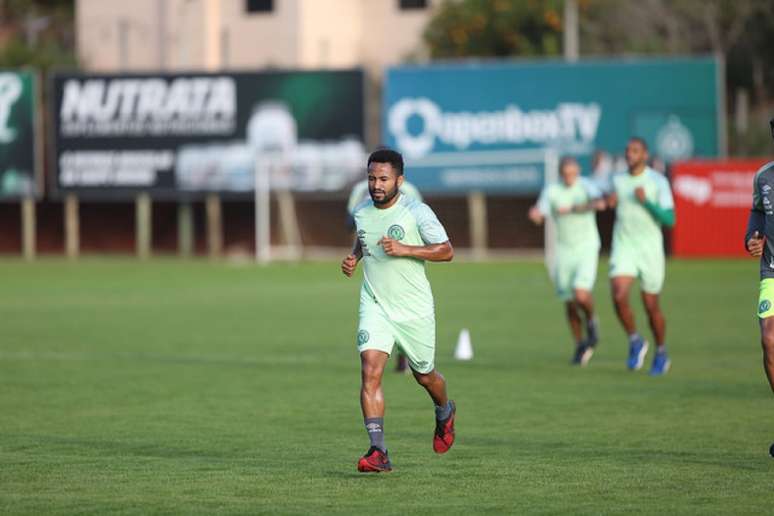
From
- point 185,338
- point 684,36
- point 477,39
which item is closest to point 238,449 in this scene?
point 185,338

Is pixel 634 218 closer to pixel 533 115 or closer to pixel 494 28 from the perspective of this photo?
pixel 533 115

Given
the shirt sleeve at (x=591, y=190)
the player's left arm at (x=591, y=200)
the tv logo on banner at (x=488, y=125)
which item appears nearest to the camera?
the player's left arm at (x=591, y=200)

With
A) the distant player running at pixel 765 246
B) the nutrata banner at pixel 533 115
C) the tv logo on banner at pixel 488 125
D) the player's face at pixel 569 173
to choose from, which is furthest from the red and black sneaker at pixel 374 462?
the tv logo on banner at pixel 488 125

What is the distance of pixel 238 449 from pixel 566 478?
2590 mm

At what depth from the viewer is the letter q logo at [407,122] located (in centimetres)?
4291

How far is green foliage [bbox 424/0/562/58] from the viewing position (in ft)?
188

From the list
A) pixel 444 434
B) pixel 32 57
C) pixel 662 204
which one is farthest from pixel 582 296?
pixel 32 57

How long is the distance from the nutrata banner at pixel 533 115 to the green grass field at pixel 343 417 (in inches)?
580

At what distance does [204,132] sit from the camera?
44.0 metres

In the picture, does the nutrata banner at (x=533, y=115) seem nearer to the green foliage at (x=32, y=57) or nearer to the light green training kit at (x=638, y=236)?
the green foliage at (x=32, y=57)

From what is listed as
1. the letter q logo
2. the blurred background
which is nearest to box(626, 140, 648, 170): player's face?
the blurred background

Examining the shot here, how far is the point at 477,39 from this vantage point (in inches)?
2291

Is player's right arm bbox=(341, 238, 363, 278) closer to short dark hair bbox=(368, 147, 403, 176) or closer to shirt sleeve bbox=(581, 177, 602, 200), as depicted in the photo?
short dark hair bbox=(368, 147, 403, 176)

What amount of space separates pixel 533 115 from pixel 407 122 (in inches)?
129
